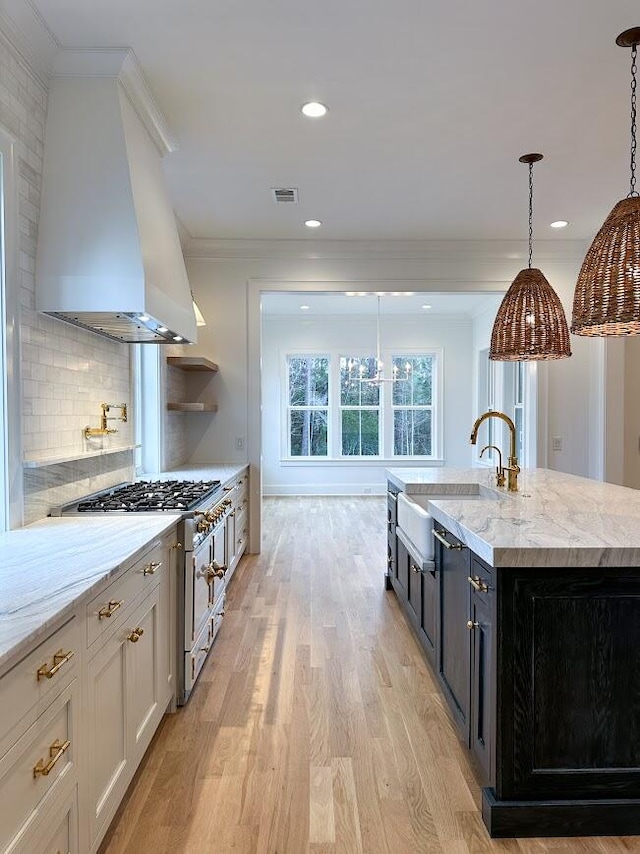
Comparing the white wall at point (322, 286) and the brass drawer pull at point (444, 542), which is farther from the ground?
the white wall at point (322, 286)

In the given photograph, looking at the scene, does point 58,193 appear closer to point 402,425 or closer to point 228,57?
point 228,57

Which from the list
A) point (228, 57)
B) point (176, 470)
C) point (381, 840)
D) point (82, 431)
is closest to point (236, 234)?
point (176, 470)

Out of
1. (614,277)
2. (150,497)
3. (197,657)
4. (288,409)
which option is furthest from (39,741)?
(288,409)

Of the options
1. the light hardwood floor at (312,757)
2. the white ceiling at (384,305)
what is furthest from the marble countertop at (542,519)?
the white ceiling at (384,305)

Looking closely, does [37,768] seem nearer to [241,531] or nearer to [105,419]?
[105,419]

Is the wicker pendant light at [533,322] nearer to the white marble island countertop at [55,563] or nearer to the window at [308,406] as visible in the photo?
the white marble island countertop at [55,563]

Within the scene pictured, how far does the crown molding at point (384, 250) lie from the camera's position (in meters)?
4.98

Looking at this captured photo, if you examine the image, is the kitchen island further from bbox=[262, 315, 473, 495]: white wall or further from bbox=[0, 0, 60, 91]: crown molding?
bbox=[262, 315, 473, 495]: white wall

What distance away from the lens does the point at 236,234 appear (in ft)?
15.8

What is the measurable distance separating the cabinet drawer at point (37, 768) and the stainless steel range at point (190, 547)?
108 cm

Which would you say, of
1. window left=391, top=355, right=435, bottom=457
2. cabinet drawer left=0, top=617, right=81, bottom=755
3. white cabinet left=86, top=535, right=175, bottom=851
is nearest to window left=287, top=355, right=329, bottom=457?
window left=391, top=355, right=435, bottom=457

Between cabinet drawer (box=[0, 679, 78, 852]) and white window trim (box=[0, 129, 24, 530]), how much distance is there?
38.7 inches

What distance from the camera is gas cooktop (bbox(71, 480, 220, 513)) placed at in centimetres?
247

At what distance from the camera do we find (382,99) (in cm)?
274
